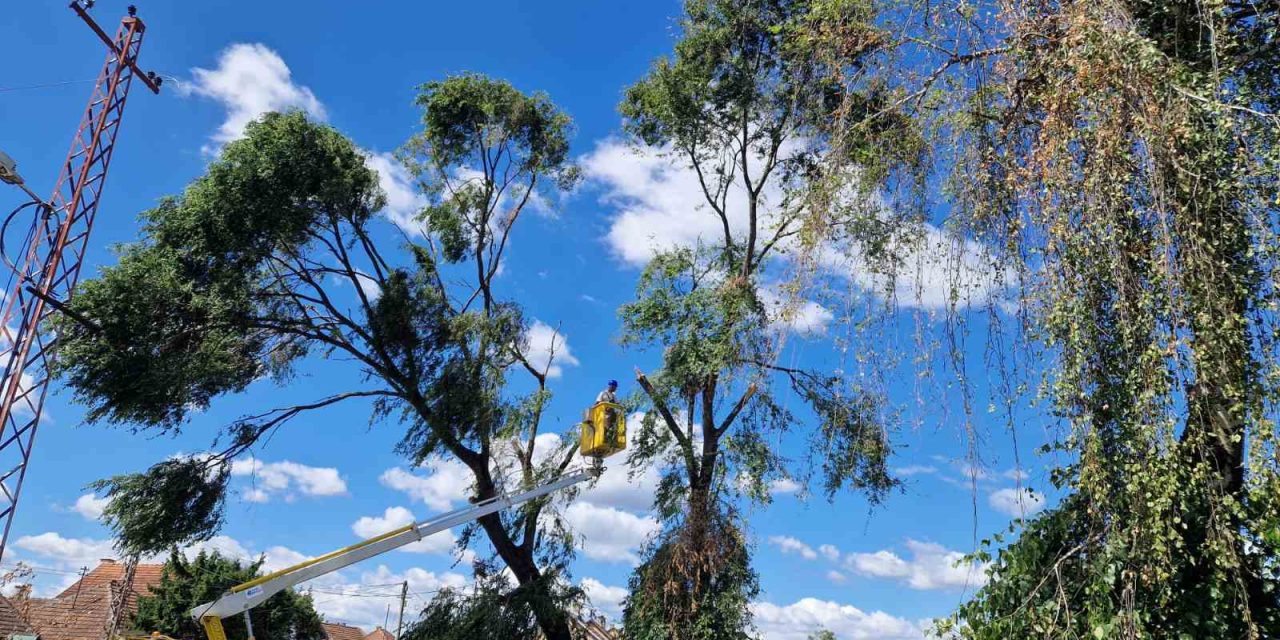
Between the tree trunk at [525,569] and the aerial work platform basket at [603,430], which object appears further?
the tree trunk at [525,569]

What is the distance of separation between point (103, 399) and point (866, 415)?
440 inches

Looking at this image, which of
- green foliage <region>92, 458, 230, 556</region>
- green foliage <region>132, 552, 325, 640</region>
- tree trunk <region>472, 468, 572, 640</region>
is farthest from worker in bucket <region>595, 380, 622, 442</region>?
green foliage <region>132, 552, 325, 640</region>

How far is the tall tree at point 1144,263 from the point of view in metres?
3.16

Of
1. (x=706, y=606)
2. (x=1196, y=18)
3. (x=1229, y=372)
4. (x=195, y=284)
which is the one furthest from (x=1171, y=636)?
(x=195, y=284)

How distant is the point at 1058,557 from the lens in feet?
13.0

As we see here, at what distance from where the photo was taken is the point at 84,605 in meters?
24.8

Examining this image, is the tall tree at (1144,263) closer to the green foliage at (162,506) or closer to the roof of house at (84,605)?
the green foliage at (162,506)

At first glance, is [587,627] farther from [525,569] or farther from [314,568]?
[314,568]

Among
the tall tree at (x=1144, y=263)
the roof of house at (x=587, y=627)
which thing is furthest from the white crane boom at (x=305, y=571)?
the tall tree at (x=1144, y=263)

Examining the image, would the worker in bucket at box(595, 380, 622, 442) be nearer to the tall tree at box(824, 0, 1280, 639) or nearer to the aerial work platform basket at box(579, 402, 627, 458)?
the aerial work platform basket at box(579, 402, 627, 458)

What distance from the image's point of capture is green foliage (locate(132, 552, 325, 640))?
17594 millimetres

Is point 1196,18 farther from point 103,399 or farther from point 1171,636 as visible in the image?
point 103,399

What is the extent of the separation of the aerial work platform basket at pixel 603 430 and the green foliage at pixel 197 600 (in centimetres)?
1053

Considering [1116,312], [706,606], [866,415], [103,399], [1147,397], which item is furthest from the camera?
[103,399]
